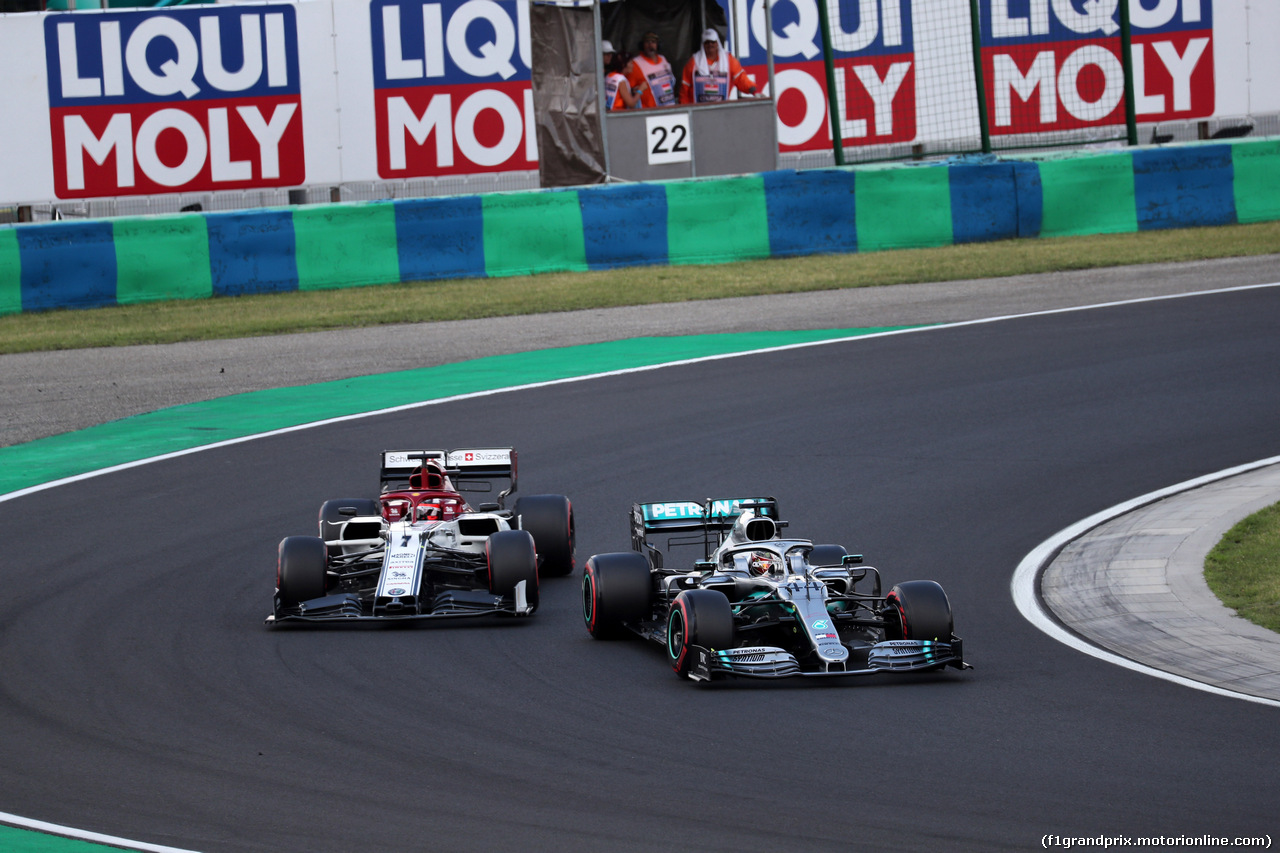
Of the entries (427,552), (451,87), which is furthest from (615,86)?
(427,552)

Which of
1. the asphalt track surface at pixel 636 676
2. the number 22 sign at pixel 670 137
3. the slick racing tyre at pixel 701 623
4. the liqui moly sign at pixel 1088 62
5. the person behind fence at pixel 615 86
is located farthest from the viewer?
the person behind fence at pixel 615 86

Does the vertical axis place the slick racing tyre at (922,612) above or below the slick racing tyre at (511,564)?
below

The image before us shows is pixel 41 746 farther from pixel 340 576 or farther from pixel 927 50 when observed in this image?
pixel 927 50

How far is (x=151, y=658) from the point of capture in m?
8.37

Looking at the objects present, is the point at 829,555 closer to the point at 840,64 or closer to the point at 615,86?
the point at 615,86

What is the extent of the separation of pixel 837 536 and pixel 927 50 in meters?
13.8

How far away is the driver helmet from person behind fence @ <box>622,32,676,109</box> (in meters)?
14.4

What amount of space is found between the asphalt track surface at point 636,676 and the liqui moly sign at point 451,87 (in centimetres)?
960

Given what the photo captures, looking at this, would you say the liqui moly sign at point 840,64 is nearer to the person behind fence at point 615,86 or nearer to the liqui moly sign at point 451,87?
the person behind fence at point 615,86

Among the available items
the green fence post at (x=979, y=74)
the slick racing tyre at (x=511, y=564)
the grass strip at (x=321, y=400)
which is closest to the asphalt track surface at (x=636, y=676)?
the slick racing tyre at (x=511, y=564)

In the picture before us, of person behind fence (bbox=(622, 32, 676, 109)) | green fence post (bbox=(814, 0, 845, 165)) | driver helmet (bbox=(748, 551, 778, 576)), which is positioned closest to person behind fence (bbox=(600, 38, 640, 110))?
person behind fence (bbox=(622, 32, 676, 109))

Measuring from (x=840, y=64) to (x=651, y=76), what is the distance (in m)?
3.55

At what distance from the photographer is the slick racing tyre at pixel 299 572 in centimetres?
909

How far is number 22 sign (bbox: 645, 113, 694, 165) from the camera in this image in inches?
838
